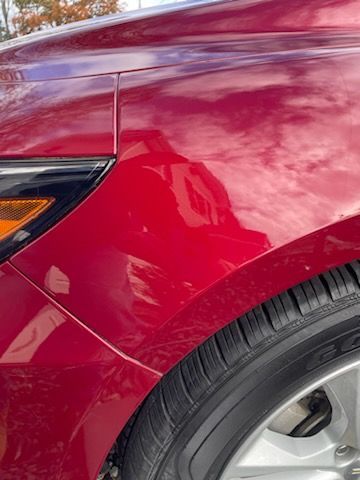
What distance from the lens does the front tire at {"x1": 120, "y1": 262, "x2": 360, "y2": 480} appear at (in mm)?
1229

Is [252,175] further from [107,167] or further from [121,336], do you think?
[121,336]

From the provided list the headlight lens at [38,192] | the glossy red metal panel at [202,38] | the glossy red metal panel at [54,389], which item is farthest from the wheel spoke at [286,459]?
the glossy red metal panel at [202,38]

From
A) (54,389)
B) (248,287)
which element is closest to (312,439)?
(248,287)

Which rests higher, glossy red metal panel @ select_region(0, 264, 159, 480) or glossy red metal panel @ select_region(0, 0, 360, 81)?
glossy red metal panel @ select_region(0, 0, 360, 81)

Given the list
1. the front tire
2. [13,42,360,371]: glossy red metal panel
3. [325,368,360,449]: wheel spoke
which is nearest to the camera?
[13,42,360,371]: glossy red metal panel

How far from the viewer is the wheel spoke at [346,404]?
133 cm

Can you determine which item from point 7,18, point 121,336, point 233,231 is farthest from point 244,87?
point 7,18

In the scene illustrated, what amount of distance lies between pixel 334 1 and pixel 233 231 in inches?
29.2

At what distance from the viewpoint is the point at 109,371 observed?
1.12 meters

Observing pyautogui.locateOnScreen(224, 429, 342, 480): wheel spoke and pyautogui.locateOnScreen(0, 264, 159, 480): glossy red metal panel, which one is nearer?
pyautogui.locateOnScreen(0, 264, 159, 480): glossy red metal panel

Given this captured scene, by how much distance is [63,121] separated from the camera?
111 cm

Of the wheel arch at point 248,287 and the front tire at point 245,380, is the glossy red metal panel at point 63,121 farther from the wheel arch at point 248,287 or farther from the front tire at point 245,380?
the front tire at point 245,380

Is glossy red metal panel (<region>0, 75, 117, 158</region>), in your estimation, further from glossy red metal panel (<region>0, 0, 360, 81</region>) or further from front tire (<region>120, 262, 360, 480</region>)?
front tire (<region>120, 262, 360, 480</region>)

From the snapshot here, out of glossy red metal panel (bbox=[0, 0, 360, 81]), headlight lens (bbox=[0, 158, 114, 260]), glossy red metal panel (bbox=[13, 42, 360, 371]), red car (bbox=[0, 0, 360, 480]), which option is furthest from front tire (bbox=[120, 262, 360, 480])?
glossy red metal panel (bbox=[0, 0, 360, 81])
